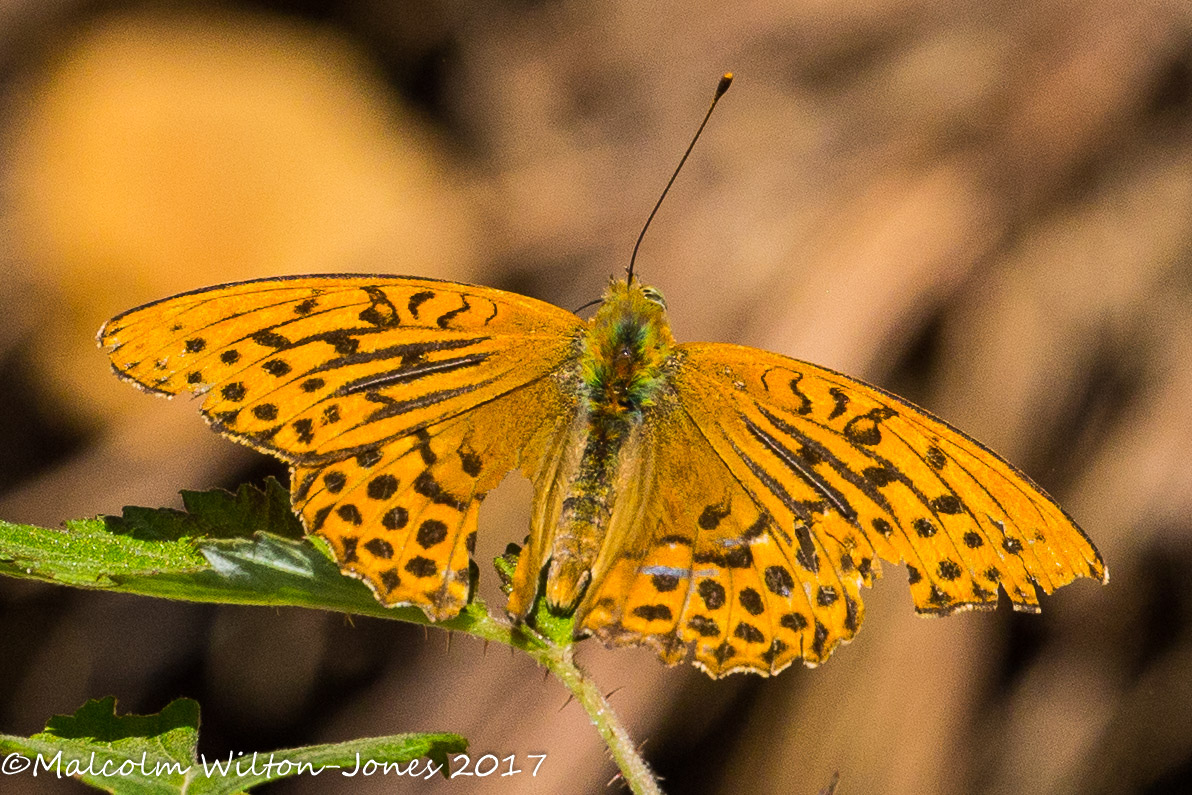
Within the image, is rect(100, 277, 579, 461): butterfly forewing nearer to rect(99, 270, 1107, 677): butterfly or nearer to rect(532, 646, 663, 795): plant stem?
rect(99, 270, 1107, 677): butterfly

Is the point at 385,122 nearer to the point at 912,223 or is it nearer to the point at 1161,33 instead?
the point at 912,223

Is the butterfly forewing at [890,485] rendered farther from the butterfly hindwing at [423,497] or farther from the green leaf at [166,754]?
the green leaf at [166,754]

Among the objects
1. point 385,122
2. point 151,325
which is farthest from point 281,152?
point 151,325

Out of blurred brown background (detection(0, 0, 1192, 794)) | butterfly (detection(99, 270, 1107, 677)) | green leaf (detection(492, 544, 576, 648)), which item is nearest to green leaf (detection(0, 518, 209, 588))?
butterfly (detection(99, 270, 1107, 677))

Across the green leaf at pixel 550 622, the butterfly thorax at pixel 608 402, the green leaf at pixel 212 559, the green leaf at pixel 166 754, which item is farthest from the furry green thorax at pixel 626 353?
the green leaf at pixel 166 754

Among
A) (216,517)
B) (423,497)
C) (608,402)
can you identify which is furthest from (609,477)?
(216,517)

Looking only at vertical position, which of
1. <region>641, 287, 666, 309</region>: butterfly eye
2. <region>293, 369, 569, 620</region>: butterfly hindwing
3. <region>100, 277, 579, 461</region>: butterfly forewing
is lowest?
<region>293, 369, 569, 620</region>: butterfly hindwing
